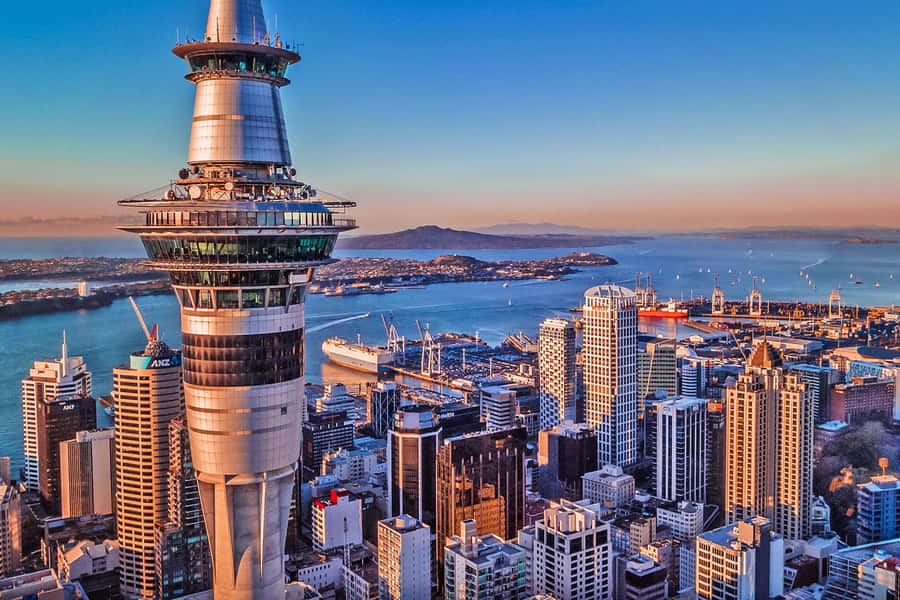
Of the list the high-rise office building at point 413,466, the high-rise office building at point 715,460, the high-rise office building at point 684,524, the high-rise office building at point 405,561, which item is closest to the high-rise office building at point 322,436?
the high-rise office building at point 413,466

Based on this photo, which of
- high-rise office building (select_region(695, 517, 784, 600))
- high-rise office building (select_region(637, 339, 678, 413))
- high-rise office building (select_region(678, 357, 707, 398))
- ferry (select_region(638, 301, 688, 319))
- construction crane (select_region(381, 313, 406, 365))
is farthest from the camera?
ferry (select_region(638, 301, 688, 319))

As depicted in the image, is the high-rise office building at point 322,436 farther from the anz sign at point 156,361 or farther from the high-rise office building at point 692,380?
the high-rise office building at point 692,380

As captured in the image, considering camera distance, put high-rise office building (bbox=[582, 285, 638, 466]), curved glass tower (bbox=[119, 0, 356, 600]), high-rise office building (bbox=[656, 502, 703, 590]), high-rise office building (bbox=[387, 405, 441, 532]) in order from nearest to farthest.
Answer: curved glass tower (bbox=[119, 0, 356, 600])
high-rise office building (bbox=[656, 502, 703, 590])
high-rise office building (bbox=[387, 405, 441, 532])
high-rise office building (bbox=[582, 285, 638, 466])

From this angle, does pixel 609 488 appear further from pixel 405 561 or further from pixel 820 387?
pixel 820 387

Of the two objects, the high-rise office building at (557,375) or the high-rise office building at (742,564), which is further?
the high-rise office building at (557,375)

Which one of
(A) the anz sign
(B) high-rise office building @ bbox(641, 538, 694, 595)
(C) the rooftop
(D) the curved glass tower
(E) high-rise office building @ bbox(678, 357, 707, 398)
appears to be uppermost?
(D) the curved glass tower

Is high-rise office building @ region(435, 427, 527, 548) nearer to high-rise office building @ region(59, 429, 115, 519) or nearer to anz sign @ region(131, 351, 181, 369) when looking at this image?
anz sign @ region(131, 351, 181, 369)

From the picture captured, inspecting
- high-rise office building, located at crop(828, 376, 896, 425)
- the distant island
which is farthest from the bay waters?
high-rise office building, located at crop(828, 376, 896, 425)

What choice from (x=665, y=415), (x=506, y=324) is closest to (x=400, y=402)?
(x=665, y=415)
